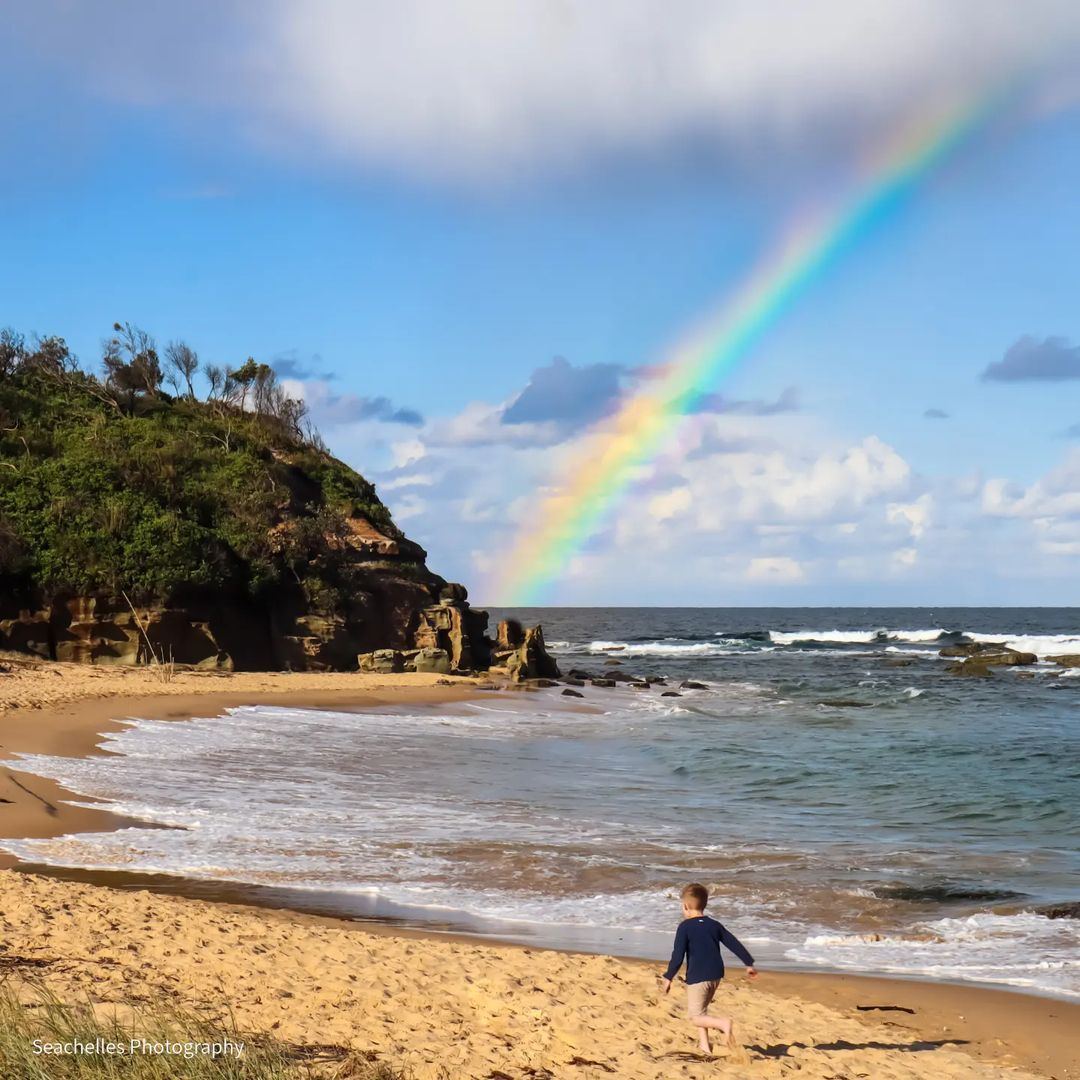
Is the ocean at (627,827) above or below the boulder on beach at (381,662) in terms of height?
below

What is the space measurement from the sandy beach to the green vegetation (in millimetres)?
28222

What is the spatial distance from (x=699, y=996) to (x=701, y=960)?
26 centimetres

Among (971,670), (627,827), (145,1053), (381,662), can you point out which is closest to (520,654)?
(381,662)

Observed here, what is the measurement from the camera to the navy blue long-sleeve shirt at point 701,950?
766cm

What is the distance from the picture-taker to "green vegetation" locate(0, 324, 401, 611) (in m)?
37.7

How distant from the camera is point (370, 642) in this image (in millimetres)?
46094

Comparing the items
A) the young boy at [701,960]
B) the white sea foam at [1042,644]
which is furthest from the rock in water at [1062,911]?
→ the white sea foam at [1042,644]

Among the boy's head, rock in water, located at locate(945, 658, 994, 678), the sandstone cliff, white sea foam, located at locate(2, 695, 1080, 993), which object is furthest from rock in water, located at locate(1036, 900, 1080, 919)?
rock in water, located at locate(945, 658, 994, 678)

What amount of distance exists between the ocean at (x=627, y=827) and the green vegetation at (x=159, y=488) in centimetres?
1083

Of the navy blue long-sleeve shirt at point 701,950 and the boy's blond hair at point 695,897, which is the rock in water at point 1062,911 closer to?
the navy blue long-sleeve shirt at point 701,950

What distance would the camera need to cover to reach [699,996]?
7.72 meters

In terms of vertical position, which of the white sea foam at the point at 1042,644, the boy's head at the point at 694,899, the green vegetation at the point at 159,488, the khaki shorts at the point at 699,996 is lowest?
the khaki shorts at the point at 699,996

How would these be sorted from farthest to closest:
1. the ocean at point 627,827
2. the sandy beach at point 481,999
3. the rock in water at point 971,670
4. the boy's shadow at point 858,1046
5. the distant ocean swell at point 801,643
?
1. the distant ocean swell at point 801,643
2. the rock in water at point 971,670
3. the ocean at point 627,827
4. the boy's shadow at point 858,1046
5. the sandy beach at point 481,999

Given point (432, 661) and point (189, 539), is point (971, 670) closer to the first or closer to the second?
point (432, 661)
